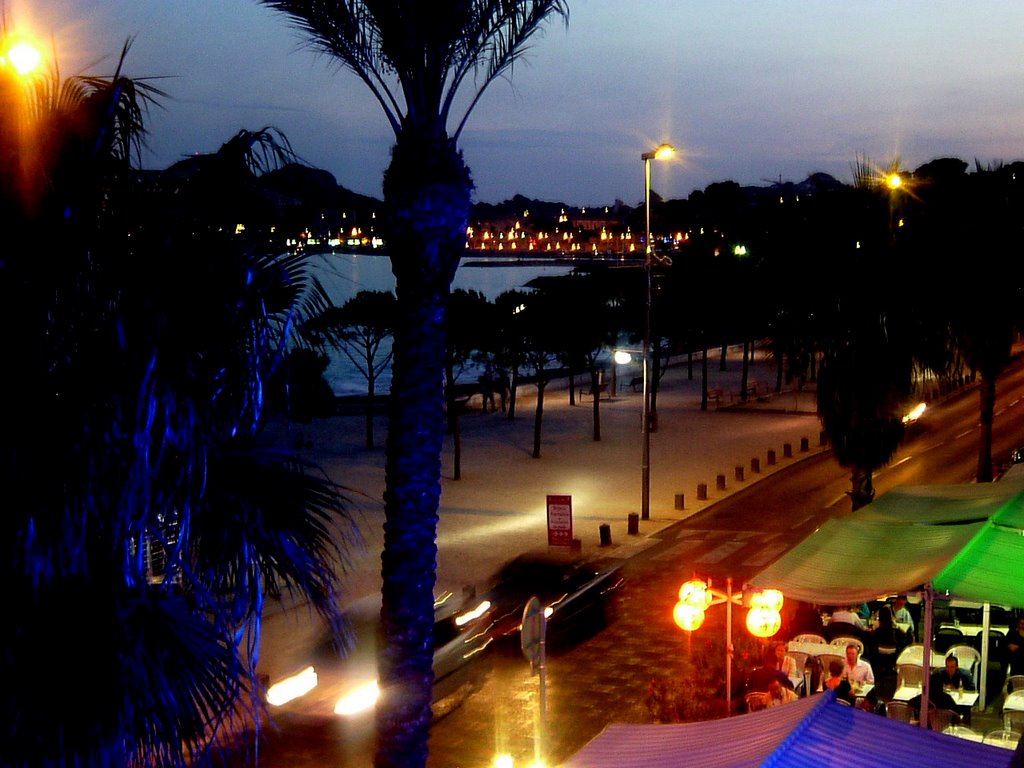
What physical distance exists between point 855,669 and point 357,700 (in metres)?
6.20

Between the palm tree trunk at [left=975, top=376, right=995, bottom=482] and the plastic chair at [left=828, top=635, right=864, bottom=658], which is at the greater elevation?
the palm tree trunk at [left=975, top=376, right=995, bottom=482]

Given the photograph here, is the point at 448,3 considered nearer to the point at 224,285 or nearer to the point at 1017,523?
the point at 224,285

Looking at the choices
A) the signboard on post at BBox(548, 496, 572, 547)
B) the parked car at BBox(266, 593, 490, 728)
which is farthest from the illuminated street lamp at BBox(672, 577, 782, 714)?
the signboard on post at BBox(548, 496, 572, 547)

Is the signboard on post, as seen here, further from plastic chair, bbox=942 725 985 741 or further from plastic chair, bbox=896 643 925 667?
plastic chair, bbox=942 725 985 741

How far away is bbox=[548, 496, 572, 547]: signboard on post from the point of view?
1973 cm

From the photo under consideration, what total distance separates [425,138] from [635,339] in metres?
53.8

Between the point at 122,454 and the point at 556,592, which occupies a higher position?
the point at 122,454

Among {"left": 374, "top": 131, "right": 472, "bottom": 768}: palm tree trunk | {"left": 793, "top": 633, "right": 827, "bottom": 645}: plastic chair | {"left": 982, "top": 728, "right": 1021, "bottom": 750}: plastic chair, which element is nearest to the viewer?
{"left": 374, "top": 131, "right": 472, "bottom": 768}: palm tree trunk

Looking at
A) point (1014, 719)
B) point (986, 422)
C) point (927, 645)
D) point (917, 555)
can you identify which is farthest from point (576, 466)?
point (927, 645)

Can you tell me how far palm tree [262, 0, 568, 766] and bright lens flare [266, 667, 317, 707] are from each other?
588 cm

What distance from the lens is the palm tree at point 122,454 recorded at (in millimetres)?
4180

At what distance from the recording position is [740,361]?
69.2 meters

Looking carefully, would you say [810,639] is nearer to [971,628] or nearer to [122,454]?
[971,628]

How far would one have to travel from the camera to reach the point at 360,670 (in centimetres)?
1262
